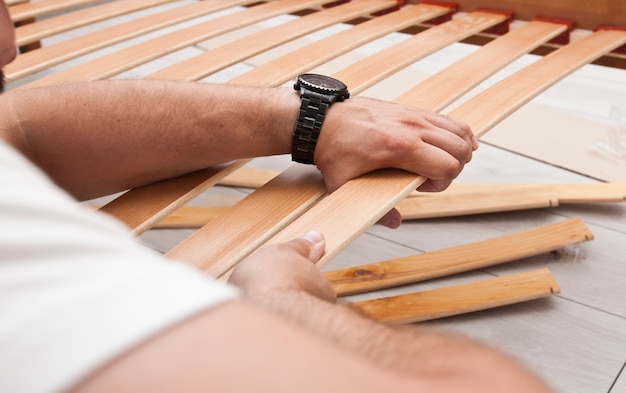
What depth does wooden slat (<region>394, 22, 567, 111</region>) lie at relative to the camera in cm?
A: 108

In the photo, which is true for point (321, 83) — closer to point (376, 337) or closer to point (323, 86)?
point (323, 86)

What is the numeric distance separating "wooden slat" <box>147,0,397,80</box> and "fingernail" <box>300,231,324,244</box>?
0.48 m

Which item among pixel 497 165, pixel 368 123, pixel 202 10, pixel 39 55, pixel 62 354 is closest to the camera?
pixel 62 354

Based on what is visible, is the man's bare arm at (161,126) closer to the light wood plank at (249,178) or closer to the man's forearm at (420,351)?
the man's forearm at (420,351)

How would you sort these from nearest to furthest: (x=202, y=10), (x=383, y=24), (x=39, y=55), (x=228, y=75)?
(x=39, y=55), (x=383, y=24), (x=202, y=10), (x=228, y=75)

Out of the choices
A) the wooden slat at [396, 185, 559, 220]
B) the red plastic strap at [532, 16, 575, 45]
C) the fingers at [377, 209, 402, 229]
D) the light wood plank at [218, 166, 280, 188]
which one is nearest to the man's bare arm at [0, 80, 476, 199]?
the fingers at [377, 209, 402, 229]

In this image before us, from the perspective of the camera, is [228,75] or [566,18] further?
[228,75]

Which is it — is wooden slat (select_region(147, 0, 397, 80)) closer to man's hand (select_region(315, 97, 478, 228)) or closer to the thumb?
man's hand (select_region(315, 97, 478, 228))

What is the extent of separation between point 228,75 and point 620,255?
57.1 inches

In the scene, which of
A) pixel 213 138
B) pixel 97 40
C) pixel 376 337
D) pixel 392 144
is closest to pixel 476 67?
pixel 392 144

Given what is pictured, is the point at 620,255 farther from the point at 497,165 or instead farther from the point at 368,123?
the point at 368,123

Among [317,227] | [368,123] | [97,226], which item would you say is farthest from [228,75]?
[97,226]

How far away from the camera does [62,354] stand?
0.88 feet

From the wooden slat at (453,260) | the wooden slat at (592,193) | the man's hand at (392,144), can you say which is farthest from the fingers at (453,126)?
the wooden slat at (592,193)
